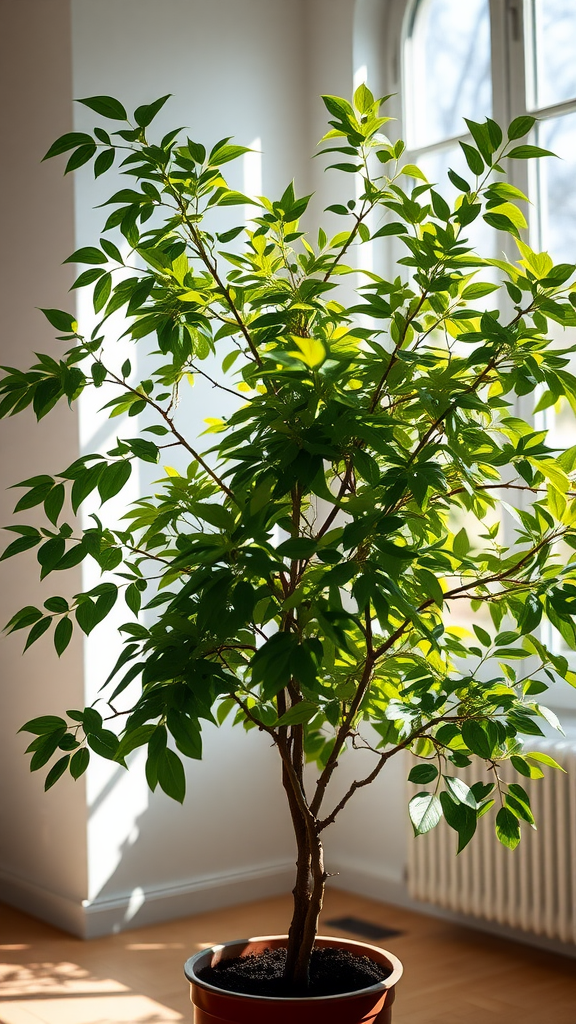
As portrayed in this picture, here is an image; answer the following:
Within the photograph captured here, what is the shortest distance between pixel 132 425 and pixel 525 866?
5.57 feet

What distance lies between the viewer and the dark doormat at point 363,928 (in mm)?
3236

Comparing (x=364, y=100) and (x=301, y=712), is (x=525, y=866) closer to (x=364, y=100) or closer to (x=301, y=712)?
(x=301, y=712)

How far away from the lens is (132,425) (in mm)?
3363

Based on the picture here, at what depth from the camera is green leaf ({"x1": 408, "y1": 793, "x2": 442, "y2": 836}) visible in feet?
4.26

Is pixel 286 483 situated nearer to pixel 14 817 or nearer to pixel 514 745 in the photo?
pixel 514 745

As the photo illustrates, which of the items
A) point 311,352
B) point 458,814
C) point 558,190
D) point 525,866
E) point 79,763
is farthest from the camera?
point 558,190

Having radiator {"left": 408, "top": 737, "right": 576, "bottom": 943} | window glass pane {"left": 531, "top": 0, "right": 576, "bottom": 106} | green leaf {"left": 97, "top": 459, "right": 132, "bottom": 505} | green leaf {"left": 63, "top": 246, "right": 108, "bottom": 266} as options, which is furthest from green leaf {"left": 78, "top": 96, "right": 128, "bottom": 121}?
window glass pane {"left": 531, "top": 0, "right": 576, "bottom": 106}

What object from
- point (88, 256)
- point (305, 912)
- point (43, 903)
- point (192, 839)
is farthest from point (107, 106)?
point (43, 903)

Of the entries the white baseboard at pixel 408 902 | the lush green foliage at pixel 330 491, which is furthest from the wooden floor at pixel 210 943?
the lush green foliage at pixel 330 491

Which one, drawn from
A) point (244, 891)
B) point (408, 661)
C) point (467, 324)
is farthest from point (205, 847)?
point (467, 324)

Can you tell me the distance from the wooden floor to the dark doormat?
0.04 m

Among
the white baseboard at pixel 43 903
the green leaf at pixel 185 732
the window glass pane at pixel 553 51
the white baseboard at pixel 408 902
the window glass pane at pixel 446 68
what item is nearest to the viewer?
the green leaf at pixel 185 732

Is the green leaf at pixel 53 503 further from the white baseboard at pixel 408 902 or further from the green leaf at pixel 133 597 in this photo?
the white baseboard at pixel 408 902

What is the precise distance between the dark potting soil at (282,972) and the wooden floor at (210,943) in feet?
3.55
